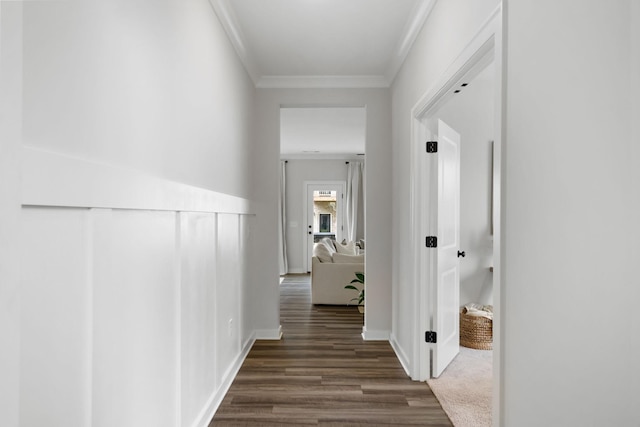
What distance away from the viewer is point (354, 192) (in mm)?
9094

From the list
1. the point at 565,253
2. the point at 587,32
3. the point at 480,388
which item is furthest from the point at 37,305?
the point at 480,388

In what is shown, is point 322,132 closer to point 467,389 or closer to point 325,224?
point 325,224

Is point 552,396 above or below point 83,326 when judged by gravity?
below

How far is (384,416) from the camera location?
2.35 metres

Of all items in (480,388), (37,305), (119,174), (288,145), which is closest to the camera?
(37,305)

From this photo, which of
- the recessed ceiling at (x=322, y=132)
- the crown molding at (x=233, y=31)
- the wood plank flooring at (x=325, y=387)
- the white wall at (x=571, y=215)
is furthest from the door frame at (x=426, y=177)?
the recessed ceiling at (x=322, y=132)

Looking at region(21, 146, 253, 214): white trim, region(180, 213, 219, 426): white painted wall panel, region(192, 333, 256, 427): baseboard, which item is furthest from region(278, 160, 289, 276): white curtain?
region(21, 146, 253, 214): white trim

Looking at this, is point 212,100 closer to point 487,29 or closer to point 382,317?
point 487,29

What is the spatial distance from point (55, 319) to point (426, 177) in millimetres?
2438

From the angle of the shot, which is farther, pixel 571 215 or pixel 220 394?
pixel 220 394

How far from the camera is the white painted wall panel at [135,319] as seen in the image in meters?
1.14

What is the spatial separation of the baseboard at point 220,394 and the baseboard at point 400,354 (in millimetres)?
1315

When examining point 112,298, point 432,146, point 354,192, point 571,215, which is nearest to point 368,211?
point 432,146

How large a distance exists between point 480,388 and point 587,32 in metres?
2.43
